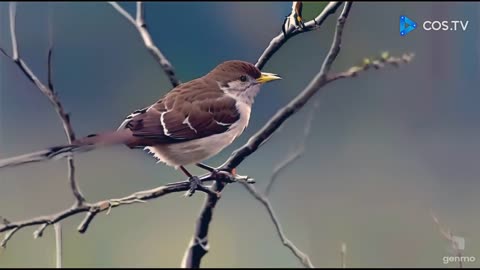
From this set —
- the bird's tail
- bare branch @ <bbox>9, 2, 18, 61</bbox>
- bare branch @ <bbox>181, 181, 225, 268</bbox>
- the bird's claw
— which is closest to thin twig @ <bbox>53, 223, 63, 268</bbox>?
the bird's tail

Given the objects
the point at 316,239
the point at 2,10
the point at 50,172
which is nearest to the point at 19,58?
the point at 2,10

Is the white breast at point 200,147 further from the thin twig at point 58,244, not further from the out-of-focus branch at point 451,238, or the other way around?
the out-of-focus branch at point 451,238

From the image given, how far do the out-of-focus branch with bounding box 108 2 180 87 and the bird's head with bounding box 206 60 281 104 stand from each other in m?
0.14

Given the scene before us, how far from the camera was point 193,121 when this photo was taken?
1697mm

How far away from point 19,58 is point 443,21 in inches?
41.0

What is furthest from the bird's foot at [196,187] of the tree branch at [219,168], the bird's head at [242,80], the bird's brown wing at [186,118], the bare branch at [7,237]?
the bare branch at [7,237]

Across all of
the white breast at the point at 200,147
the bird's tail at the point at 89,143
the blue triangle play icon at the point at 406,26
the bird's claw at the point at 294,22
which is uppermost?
→ the bird's claw at the point at 294,22

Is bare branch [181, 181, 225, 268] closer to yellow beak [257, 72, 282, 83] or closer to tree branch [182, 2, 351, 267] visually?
tree branch [182, 2, 351, 267]

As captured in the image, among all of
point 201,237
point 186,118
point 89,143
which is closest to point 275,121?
point 186,118

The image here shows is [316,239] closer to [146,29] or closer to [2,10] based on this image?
[146,29]

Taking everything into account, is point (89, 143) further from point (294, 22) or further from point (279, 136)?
point (294, 22)

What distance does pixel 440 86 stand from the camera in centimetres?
179

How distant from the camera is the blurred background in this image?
178 centimetres

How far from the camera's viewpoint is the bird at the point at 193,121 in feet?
5.56
